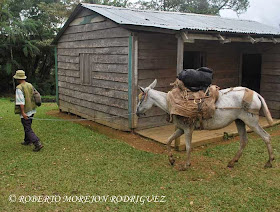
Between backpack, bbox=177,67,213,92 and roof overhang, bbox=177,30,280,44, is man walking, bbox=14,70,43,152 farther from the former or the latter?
roof overhang, bbox=177,30,280,44

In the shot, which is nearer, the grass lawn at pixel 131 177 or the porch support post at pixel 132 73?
the grass lawn at pixel 131 177

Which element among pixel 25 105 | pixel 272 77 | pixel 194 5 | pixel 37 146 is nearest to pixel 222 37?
pixel 272 77

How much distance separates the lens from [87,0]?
21859 millimetres

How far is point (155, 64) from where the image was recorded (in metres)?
8.78

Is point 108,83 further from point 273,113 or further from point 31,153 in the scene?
point 273,113

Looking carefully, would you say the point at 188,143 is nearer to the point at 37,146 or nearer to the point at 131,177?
the point at 131,177

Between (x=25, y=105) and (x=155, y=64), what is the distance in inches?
152

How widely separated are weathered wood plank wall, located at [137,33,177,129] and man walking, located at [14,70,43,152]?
9.89 ft

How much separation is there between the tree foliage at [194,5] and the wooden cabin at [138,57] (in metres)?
15.9

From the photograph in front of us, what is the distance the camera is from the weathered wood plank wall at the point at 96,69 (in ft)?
28.5

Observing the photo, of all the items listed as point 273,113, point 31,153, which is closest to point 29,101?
point 31,153

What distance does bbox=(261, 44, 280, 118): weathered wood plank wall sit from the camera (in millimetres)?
10391

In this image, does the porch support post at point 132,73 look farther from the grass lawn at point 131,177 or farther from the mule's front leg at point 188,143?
the mule's front leg at point 188,143

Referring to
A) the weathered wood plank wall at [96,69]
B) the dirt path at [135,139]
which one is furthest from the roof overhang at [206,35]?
the dirt path at [135,139]
